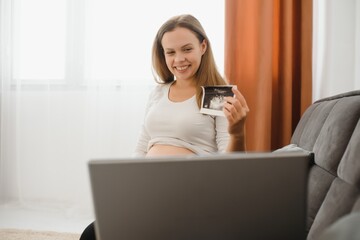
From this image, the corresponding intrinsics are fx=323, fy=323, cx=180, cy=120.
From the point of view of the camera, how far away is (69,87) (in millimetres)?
2408

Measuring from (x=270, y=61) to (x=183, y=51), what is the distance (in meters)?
0.72

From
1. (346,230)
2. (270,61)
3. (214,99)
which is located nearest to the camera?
(346,230)

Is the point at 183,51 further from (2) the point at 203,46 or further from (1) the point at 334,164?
(1) the point at 334,164

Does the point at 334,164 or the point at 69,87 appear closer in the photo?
the point at 334,164

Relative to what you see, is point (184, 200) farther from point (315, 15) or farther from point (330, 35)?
point (315, 15)

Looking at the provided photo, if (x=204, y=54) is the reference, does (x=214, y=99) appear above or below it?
below

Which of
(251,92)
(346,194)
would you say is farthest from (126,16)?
(346,194)

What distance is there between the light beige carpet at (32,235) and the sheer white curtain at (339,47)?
1.66 metres

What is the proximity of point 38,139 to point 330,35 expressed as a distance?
210cm

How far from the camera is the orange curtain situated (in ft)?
6.06

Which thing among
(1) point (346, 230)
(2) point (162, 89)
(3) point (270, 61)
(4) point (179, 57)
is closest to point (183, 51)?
(4) point (179, 57)

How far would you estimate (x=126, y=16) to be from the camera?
2.21 m

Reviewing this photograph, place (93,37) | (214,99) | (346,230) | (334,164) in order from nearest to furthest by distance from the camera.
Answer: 1. (346,230)
2. (334,164)
3. (214,99)
4. (93,37)

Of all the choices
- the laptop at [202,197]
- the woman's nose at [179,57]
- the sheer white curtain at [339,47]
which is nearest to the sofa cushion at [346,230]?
the laptop at [202,197]
